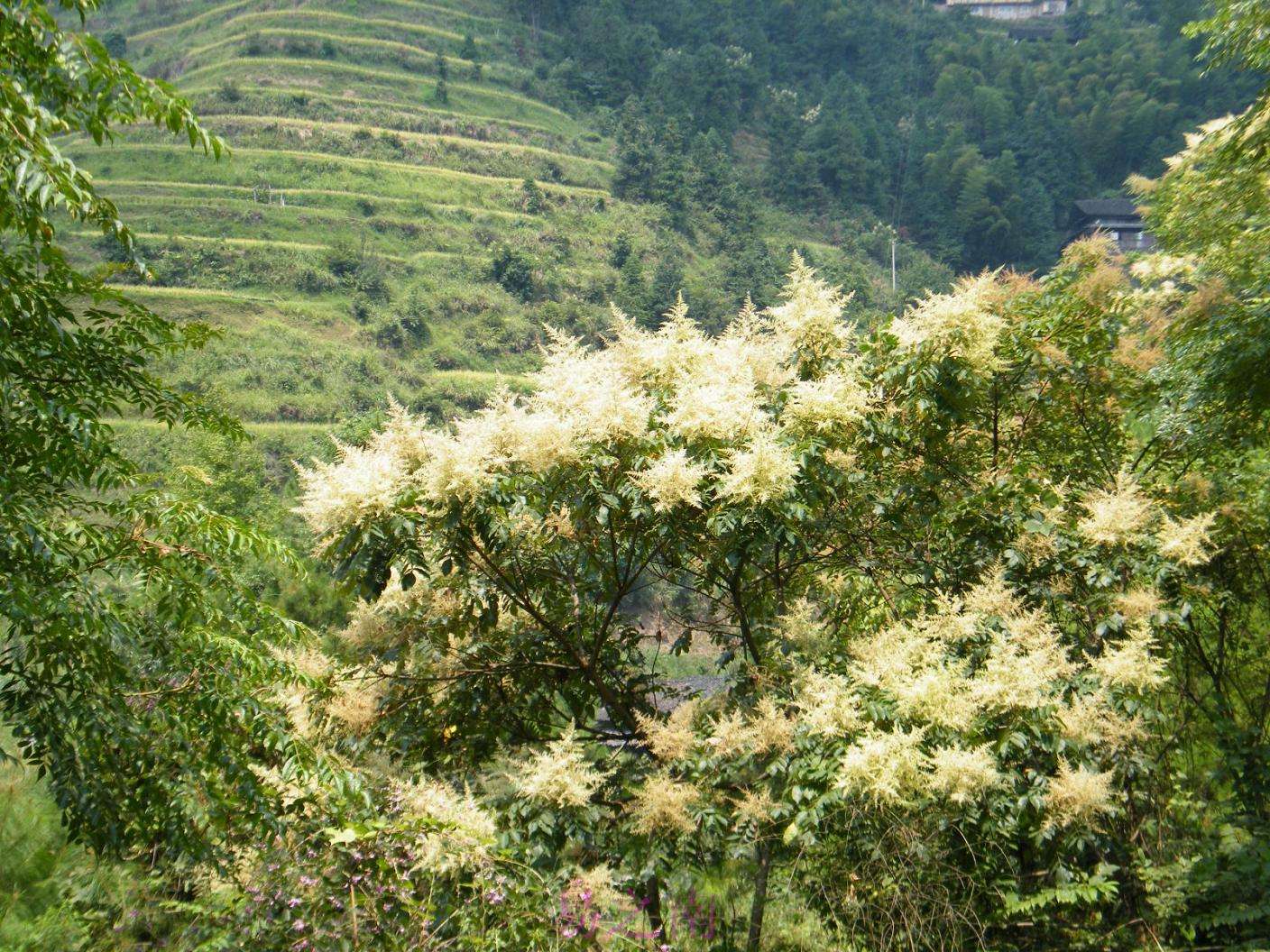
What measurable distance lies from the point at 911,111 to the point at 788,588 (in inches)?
2768

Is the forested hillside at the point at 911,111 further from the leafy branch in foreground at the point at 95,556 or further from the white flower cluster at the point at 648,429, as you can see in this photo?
the leafy branch in foreground at the point at 95,556

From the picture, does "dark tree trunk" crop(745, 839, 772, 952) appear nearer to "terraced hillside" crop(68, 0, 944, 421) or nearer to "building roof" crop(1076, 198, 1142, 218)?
"terraced hillside" crop(68, 0, 944, 421)

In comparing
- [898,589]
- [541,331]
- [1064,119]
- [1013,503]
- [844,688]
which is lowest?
[541,331]

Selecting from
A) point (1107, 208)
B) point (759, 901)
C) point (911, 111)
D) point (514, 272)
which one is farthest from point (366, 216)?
point (911, 111)

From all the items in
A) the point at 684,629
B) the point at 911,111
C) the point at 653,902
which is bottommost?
the point at 911,111

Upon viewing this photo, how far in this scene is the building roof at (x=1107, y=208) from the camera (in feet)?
170

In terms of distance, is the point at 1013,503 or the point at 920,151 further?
the point at 920,151

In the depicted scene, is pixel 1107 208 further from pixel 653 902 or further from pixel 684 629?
pixel 653 902

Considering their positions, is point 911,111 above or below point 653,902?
below

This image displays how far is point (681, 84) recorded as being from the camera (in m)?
61.0

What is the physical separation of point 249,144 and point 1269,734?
44.0 metres

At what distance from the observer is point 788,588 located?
6.26 meters

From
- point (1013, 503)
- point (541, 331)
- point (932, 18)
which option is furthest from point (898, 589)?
point (932, 18)

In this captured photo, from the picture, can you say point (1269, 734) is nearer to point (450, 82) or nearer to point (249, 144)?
point (249, 144)
